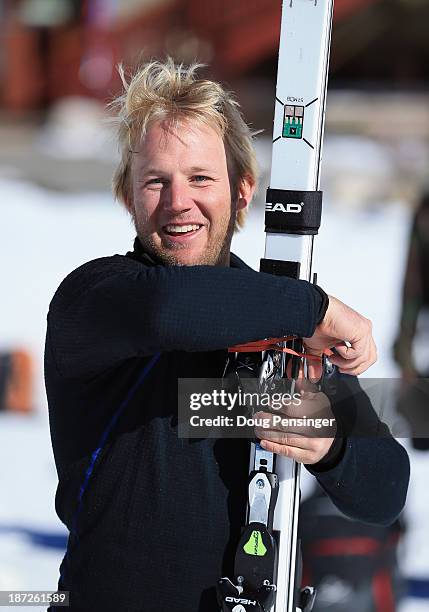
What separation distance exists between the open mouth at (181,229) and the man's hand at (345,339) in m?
0.30

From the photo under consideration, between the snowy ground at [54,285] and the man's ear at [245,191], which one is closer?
the man's ear at [245,191]

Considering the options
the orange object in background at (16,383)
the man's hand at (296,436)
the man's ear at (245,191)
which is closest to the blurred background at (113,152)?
the orange object in background at (16,383)

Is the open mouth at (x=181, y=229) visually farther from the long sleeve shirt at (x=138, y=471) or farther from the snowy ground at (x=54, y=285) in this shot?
the snowy ground at (x=54, y=285)

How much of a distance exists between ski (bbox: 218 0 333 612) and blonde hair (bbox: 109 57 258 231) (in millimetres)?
100

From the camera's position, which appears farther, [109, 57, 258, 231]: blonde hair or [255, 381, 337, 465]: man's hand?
[109, 57, 258, 231]: blonde hair

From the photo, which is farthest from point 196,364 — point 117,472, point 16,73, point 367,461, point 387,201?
point 16,73

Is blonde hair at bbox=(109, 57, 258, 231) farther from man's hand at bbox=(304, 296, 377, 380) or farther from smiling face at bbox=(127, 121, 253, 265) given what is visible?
man's hand at bbox=(304, 296, 377, 380)

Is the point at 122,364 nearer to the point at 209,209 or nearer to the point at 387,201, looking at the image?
the point at 209,209

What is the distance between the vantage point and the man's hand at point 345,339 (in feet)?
5.09

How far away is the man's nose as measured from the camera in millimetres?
1721

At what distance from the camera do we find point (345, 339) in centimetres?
158

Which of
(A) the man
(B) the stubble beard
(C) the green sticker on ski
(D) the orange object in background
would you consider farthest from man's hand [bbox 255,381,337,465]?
(D) the orange object in background

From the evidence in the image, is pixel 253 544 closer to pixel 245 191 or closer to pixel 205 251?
pixel 205 251

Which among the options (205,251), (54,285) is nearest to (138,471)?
(205,251)
